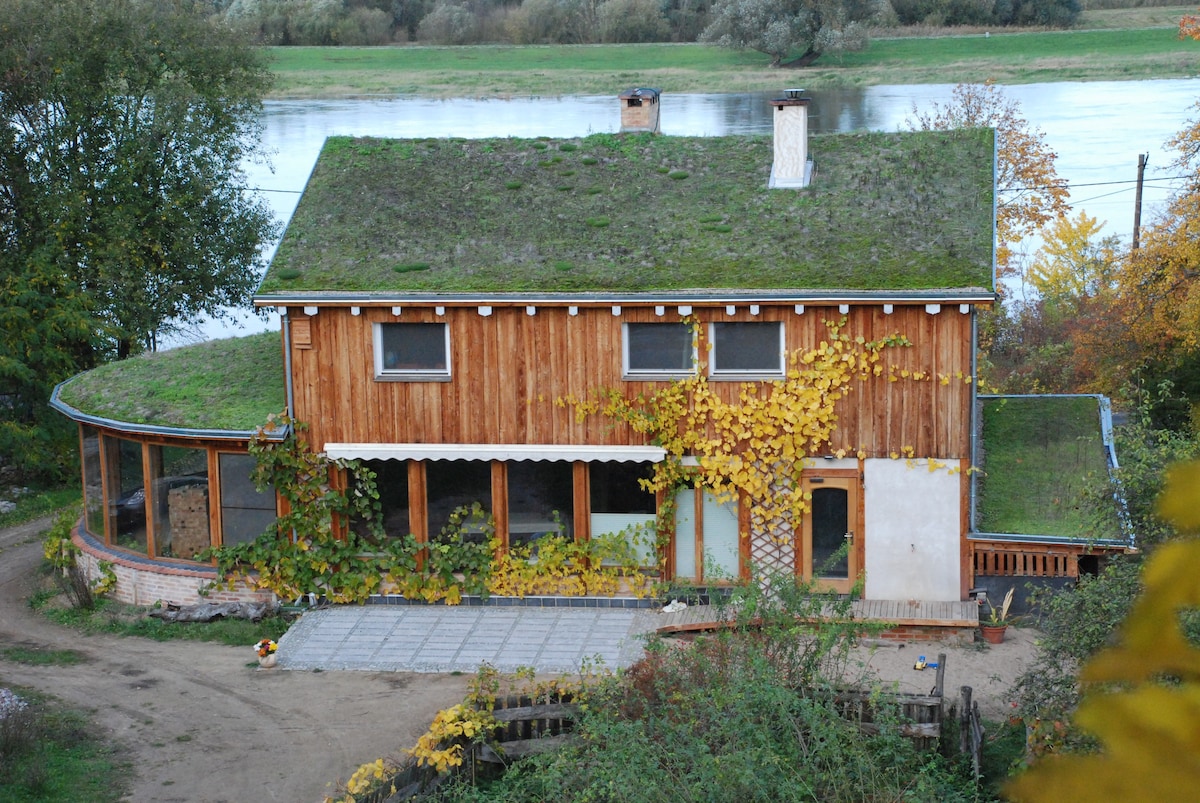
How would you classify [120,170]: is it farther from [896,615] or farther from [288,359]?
[896,615]

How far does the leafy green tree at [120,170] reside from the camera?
31.5 metres

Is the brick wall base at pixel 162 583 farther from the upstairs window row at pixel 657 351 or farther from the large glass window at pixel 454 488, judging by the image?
the upstairs window row at pixel 657 351

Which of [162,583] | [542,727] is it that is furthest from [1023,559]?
[162,583]

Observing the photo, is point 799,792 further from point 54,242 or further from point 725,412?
point 54,242

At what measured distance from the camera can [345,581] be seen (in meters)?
18.7

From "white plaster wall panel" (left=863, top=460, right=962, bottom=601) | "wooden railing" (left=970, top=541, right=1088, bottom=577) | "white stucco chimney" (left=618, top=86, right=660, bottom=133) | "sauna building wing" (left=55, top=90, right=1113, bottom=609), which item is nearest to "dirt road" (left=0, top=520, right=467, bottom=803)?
"sauna building wing" (left=55, top=90, right=1113, bottom=609)

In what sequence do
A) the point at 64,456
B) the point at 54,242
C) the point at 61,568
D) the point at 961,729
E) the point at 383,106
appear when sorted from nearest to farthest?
the point at 961,729, the point at 61,568, the point at 64,456, the point at 54,242, the point at 383,106

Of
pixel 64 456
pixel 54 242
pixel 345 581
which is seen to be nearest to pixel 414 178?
pixel 345 581

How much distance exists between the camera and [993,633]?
53.9 ft

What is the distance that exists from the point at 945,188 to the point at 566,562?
773 centimetres

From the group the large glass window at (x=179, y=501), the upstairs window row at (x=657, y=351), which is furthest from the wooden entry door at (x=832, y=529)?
the large glass window at (x=179, y=501)

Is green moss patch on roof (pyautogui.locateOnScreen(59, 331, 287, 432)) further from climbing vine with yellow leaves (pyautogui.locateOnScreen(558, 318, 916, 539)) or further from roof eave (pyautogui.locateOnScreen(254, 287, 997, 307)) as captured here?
climbing vine with yellow leaves (pyautogui.locateOnScreen(558, 318, 916, 539))

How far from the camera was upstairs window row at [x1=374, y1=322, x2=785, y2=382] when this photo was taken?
1791cm

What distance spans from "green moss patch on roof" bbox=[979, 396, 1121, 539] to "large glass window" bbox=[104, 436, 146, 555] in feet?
40.0
